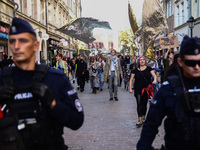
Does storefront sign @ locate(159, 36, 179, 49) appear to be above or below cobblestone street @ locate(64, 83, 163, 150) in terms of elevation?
above

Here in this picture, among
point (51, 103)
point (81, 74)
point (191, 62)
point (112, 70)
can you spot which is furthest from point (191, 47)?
point (81, 74)

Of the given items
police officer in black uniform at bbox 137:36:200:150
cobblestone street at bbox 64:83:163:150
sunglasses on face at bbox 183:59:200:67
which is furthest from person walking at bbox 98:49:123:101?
sunglasses on face at bbox 183:59:200:67

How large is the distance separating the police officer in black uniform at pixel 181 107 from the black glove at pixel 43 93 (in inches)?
33.0

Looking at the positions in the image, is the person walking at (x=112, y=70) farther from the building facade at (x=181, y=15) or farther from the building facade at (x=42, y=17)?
the building facade at (x=181, y=15)

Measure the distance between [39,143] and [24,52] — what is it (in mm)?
649

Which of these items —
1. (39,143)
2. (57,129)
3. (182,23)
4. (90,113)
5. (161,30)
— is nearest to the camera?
(39,143)

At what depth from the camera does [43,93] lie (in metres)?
2.05

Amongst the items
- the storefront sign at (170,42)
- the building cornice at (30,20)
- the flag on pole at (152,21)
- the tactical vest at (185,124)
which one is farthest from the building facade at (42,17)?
the tactical vest at (185,124)

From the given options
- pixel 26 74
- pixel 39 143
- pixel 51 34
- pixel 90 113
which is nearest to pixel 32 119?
pixel 39 143

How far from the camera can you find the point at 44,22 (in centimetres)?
3372

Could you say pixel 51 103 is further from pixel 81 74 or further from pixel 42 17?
pixel 42 17

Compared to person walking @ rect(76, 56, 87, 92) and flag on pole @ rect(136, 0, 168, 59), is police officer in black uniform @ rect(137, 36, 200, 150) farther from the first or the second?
person walking @ rect(76, 56, 87, 92)

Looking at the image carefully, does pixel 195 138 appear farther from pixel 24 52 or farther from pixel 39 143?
pixel 24 52

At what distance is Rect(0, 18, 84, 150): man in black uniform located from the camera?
6.75ft
